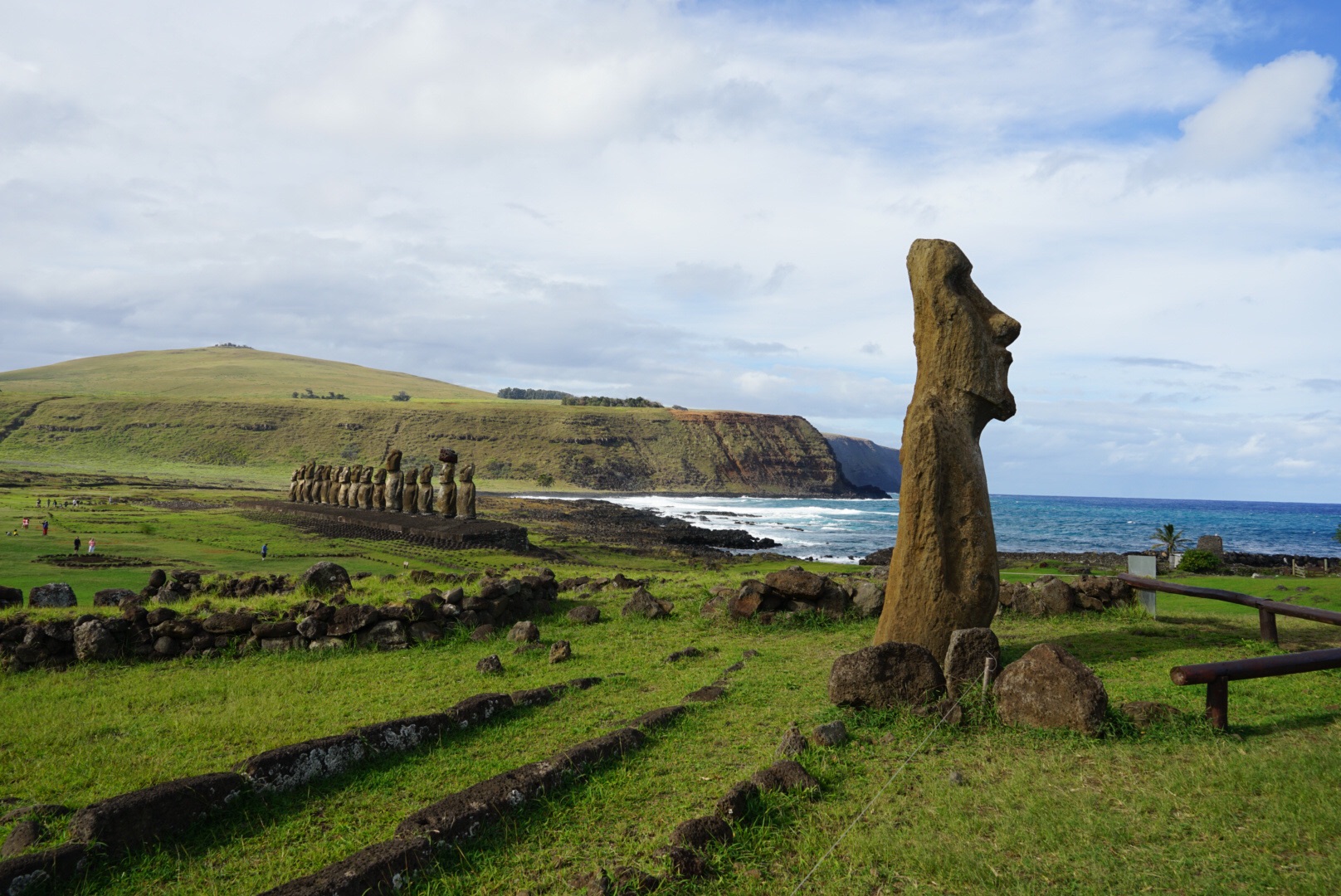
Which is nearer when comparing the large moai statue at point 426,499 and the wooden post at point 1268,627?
the wooden post at point 1268,627

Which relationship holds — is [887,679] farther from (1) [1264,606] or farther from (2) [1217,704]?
(1) [1264,606]

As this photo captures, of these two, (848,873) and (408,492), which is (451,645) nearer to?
(848,873)

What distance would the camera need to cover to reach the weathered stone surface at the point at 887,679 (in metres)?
7.47

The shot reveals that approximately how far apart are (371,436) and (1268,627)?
114m

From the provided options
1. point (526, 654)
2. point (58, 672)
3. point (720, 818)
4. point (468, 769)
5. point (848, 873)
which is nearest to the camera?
point (848, 873)

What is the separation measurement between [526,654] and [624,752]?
4.70 m

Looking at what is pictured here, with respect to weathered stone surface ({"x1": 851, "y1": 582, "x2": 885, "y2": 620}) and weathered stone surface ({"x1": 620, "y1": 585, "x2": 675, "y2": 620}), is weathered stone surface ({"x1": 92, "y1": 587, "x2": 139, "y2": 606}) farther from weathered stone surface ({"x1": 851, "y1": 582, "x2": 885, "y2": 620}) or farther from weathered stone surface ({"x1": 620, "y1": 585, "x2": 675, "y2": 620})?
weathered stone surface ({"x1": 851, "y1": 582, "x2": 885, "y2": 620})

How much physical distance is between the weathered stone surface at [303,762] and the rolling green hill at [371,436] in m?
82.6

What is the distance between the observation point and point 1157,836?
4.86 metres

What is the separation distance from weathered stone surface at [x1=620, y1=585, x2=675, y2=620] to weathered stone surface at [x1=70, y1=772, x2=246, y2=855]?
837cm

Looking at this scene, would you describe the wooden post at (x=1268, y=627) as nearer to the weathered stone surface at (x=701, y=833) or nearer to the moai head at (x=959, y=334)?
the moai head at (x=959, y=334)

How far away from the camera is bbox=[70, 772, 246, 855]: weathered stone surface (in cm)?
482

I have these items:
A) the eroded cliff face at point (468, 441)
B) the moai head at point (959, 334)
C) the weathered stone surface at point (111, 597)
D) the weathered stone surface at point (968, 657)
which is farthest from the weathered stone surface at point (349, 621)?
the eroded cliff face at point (468, 441)

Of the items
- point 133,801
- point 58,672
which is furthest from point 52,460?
point 133,801
